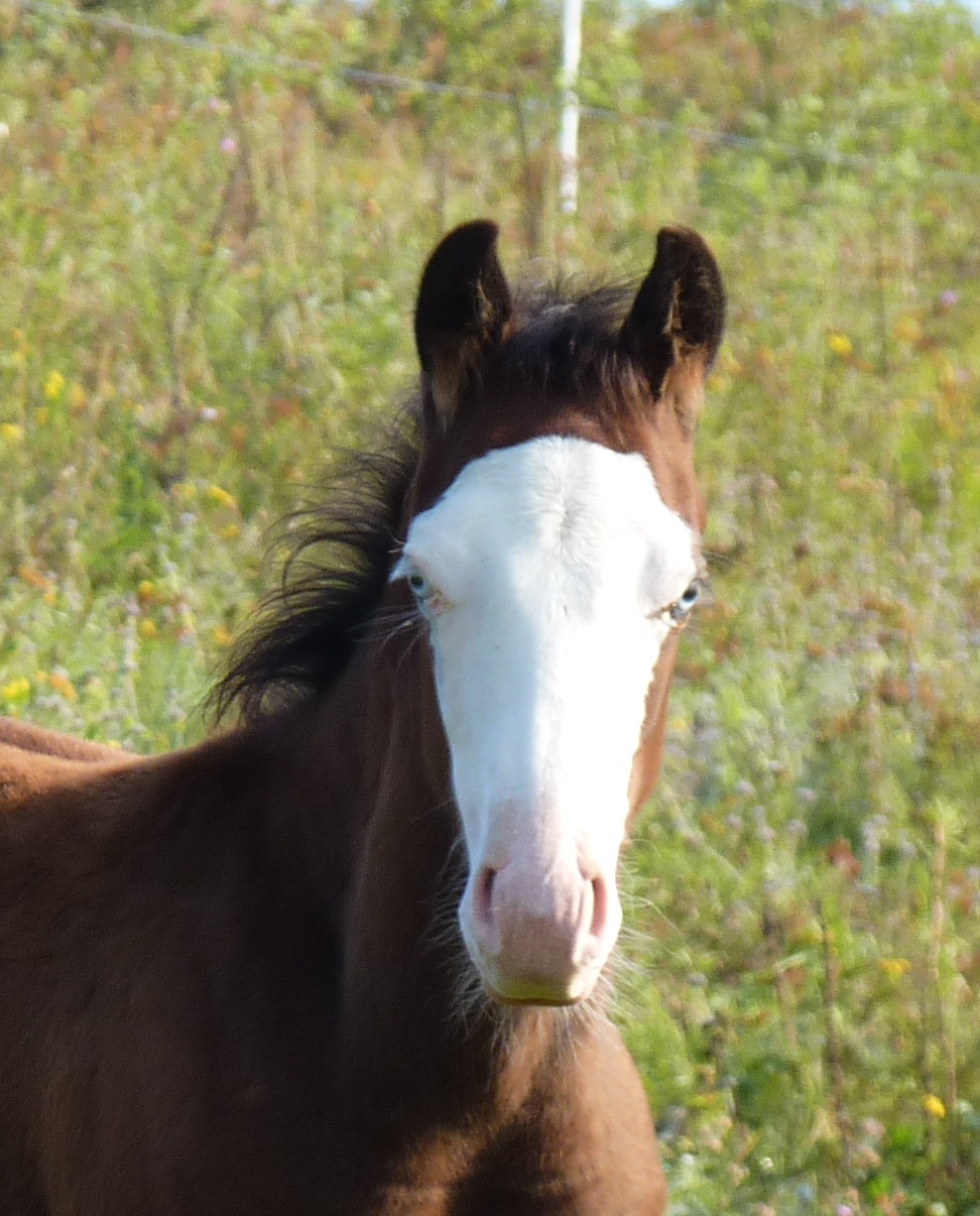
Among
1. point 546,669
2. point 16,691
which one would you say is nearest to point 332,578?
point 546,669

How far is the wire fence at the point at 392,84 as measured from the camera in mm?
8461

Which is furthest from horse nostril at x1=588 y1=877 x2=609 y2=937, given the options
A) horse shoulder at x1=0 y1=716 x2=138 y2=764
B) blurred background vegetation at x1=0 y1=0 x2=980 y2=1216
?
horse shoulder at x1=0 y1=716 x2=138 y2=764

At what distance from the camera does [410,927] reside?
95.7 inches

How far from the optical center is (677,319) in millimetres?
2531

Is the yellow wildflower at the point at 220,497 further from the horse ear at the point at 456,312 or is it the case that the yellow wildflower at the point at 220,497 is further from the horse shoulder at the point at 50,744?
the horse ear at the point at 456,312

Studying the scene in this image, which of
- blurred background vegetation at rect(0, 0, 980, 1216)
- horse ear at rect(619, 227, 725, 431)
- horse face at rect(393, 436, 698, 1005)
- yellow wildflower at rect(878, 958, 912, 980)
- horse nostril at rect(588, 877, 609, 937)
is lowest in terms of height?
yellow wildflower at rect(878, 958, 912, 980)

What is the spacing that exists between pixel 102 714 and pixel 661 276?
2.49 m

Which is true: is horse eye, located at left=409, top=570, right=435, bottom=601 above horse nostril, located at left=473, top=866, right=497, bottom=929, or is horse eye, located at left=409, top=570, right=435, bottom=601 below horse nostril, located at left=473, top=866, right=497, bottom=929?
above

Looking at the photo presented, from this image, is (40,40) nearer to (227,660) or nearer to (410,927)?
(227,660)

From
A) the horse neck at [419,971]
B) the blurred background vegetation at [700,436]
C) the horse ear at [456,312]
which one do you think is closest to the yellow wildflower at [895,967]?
the blurred background vegetation at [700,436]

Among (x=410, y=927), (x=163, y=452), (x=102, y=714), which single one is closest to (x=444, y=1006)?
(x=410, y=927)

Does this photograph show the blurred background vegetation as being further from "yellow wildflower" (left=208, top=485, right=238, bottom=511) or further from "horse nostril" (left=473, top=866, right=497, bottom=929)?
"horse nostril" (left=473, top=866, right=497, bottom=929)

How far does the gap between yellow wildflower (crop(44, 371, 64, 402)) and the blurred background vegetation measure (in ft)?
0.19

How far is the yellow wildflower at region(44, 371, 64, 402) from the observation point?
21.0 feet
